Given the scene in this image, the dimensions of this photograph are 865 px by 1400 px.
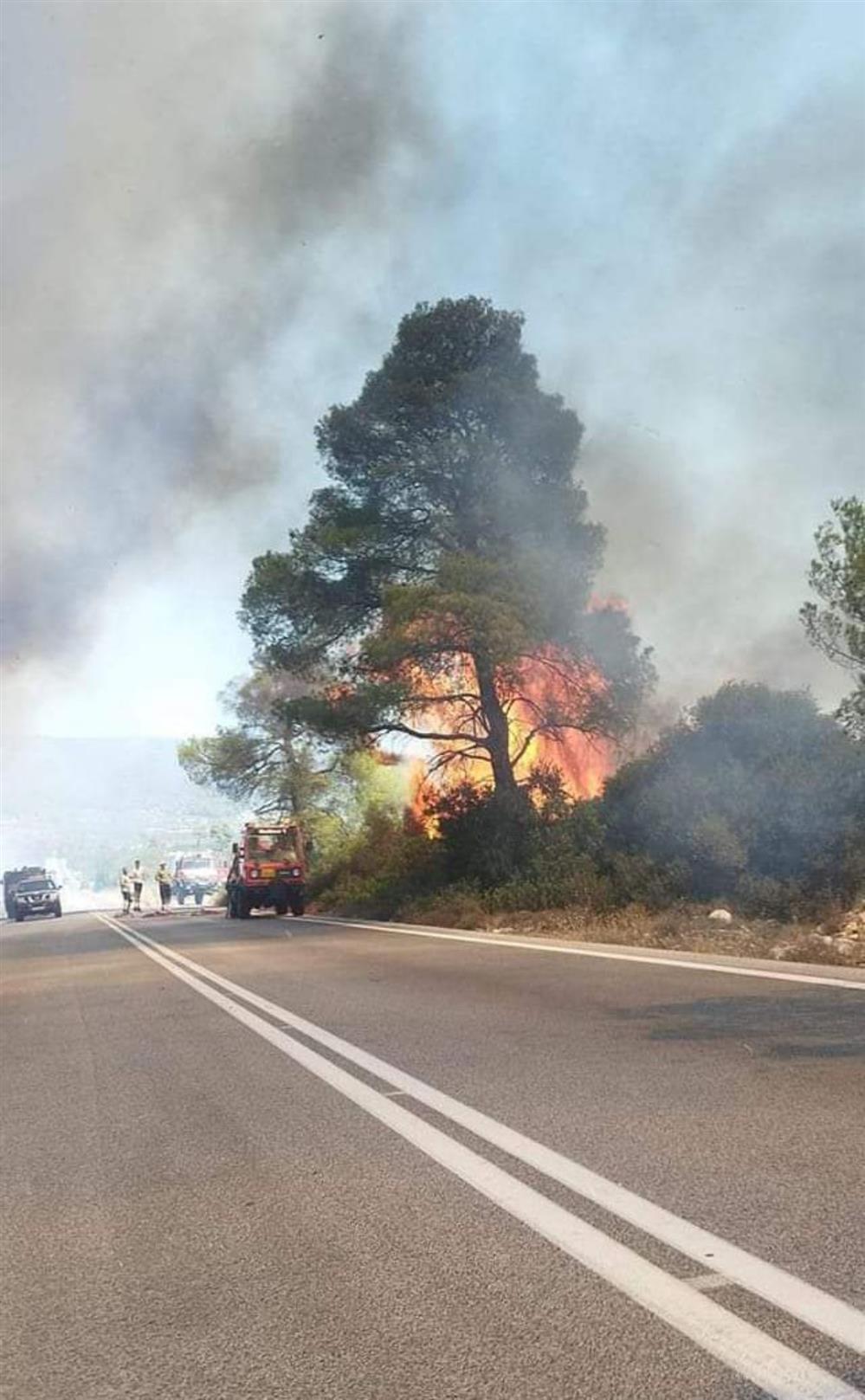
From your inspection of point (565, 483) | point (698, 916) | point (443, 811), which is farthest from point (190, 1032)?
point (565, 483)

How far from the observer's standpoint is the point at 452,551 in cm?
2805

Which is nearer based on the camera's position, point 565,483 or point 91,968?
point 91,968

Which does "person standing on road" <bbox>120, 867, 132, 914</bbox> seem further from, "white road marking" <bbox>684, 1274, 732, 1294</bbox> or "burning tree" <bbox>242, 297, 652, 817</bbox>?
"white road marking" <bbox>684, 1274, 732, 1294</bbox>

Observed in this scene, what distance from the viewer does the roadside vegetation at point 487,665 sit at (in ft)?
70.9

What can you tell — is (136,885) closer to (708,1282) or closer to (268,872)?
(268,872)

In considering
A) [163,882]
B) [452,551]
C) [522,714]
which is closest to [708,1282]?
[452,551]

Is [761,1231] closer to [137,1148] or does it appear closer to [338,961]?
[137,1148]

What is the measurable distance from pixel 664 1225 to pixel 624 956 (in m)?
9.44

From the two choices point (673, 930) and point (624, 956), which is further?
point (673, 930)

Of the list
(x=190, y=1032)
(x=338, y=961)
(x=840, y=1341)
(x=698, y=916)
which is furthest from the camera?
(x=698, y=916)

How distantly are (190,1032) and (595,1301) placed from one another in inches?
241

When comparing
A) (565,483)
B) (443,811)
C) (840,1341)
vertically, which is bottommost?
(840,1341)

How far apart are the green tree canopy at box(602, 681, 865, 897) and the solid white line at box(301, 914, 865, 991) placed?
4.35 m

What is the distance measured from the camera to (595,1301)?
323 centimetres
